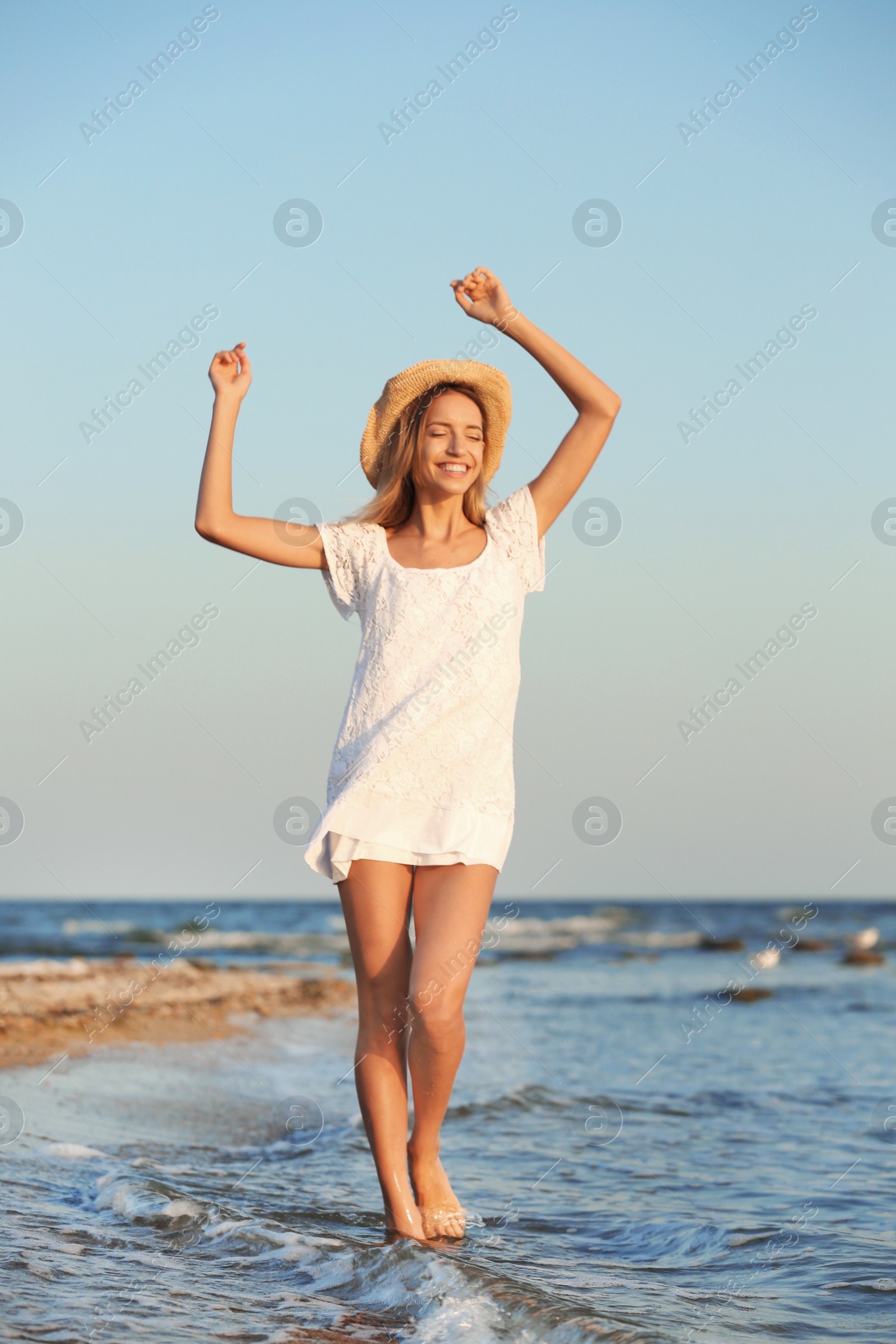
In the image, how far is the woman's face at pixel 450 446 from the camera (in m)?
3.49

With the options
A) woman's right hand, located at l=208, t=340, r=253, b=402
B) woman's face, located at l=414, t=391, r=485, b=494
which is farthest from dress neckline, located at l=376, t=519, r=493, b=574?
woman's right hand, located at l=208, t=340, r=253, b=402

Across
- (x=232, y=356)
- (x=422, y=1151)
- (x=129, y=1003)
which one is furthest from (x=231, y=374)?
(x=129, y=1003)

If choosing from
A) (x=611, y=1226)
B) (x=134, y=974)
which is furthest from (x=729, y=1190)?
Answer: (x=134, y=974)

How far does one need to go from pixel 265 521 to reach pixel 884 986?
13.4 metres

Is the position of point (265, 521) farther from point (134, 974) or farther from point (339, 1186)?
point (134, 974)

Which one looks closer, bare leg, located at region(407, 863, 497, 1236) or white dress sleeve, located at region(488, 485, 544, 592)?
bare leg, located at region(407, 863, 497, 1236)

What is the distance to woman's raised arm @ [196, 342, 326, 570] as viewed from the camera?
3.27 metres

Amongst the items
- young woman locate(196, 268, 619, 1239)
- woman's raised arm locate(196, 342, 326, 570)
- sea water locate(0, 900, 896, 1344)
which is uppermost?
woman's raised arm locate(196, 342, 326, 570)

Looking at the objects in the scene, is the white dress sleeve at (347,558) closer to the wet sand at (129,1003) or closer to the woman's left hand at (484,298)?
the woman's left hand at (484,298)

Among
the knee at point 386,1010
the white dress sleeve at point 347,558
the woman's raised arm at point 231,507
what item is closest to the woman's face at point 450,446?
the white dress sleeve at point 347,558

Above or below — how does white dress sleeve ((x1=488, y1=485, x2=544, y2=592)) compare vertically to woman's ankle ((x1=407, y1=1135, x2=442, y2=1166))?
above

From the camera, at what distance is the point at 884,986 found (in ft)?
47.4

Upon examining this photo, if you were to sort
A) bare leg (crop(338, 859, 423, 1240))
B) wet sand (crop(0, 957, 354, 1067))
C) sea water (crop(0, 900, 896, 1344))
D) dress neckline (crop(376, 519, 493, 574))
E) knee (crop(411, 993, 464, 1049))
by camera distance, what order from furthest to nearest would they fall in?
wet sand (crop(0, 957, 354, 1067)) < dress neckline (crop(376, 519, 493, 574)) < bare leg (crop(338, 859, 423, 1240)) < knee (crop(411, 993, 464, 1049)) < sea water (crop(0, 900, 896, 1344))

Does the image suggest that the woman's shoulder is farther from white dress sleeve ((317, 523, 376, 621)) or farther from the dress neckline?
white dress sleeve ((317, 523, 376, 621))
